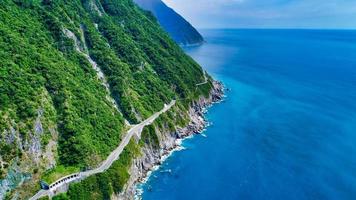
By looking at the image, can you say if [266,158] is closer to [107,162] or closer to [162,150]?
[162,150]

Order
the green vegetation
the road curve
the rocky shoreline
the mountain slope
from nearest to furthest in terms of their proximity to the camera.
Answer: the road curve → the mountain slope → the green vegetation → the rocky shoreline

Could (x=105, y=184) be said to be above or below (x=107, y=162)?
below

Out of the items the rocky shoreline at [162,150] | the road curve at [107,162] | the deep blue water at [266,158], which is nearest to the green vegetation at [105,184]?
the road curve at [107,162]

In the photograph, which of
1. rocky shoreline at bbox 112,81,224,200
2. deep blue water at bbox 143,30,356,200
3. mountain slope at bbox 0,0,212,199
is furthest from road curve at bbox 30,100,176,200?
deep blue water at bbox 143,30,356,200

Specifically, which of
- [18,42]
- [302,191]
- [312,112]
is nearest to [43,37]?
[18,42]

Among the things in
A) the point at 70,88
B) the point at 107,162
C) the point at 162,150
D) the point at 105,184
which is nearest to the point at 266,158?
the point at 162,150

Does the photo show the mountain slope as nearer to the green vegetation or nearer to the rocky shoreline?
the green vegetation
